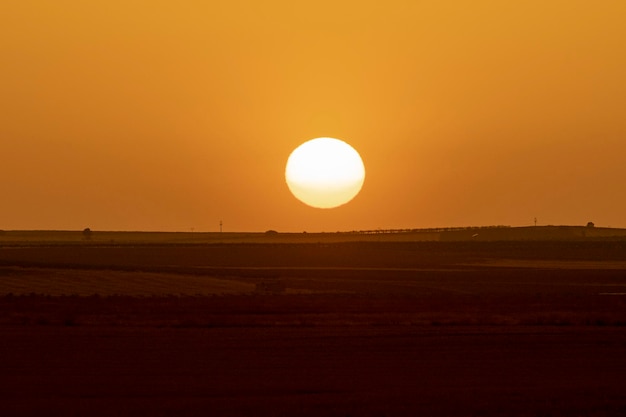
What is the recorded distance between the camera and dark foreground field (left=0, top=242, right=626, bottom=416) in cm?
2220

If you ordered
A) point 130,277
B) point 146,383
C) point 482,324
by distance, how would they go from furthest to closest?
point 130,277 < point 482,324 < point 146,383

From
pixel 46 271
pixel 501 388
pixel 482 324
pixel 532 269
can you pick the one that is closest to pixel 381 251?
pixel 532 269

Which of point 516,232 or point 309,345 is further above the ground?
point 516,232

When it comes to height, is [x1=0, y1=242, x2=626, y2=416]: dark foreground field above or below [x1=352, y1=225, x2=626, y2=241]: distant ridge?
below

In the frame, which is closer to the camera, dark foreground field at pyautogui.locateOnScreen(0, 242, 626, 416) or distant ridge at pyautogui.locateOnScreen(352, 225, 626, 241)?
dark foreground field at pyautogui.locateOnScreen(0, 242, 626, 416)

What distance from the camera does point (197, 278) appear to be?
64.8 metres

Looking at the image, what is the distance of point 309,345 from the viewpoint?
104 ft

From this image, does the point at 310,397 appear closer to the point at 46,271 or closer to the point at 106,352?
the point at 106,352

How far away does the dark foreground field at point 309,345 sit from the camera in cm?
2220

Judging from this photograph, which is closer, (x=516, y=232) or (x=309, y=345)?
(x=309, y=345)

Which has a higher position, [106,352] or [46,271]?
[46,271]

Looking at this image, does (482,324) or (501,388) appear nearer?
(501,388)

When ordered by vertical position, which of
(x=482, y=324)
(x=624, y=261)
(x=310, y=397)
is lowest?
(x=310, y=397)

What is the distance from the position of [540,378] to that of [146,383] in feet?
26.4
